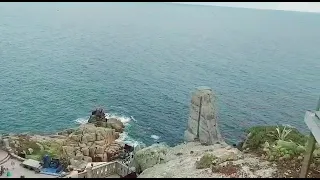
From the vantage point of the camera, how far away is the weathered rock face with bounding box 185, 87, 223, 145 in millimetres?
41812

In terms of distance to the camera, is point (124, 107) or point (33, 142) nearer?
point (33, 142)

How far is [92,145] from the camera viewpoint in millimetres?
51219

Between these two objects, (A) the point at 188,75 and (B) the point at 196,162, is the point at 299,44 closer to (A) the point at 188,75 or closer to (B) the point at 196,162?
(A) the point at 188,75

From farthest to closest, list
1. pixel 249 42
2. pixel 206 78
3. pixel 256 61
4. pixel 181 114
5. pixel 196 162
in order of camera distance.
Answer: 1. pixel 249 42
2. pixel 256 61
3. pixel 206 78
4. pixel 181 114
5. pixel 196 162

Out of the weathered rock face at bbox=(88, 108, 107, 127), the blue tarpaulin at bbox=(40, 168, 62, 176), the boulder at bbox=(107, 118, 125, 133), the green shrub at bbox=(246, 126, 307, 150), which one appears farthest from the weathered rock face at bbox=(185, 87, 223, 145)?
the weathered rock face at bbox=(88, 108, 107, 127)

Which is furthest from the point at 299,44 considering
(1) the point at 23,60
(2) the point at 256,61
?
(1) the point at 23,60

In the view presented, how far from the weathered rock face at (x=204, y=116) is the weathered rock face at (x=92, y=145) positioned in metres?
12.7

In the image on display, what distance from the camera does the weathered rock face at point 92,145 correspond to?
48444mm

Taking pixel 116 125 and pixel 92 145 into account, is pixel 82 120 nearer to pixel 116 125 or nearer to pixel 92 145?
pixel 116 125

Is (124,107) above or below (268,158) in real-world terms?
below

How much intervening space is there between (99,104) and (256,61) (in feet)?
205

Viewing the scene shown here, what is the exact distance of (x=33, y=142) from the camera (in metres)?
48.0

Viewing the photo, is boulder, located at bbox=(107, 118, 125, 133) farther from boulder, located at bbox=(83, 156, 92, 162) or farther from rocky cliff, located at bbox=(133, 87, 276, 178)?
rocky cliff, located at bbox=(133, 87, 276, 178)

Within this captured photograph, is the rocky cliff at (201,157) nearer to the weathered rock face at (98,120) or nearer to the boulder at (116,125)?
the boulder at (116,125)
